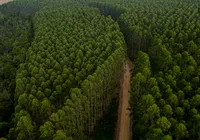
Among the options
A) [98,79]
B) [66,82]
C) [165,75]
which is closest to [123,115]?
[98,79]

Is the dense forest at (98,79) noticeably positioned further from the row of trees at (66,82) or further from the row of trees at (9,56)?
the row of trees at (9,56)


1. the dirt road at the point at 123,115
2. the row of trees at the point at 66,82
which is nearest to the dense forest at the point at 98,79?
the row of trees at the point at 66,82

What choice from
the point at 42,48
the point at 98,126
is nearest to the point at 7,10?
the point at 42,48

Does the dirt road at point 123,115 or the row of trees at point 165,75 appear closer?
the row of trees at point 165,75

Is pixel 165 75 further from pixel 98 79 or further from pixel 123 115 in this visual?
pixel 98 79

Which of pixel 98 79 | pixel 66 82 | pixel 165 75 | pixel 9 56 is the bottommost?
pixel 9 56

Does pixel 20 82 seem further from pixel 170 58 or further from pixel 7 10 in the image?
pixel 7 10

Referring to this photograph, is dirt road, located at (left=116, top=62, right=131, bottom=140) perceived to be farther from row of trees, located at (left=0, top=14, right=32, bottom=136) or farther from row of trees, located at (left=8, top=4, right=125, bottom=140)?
row of trees, located at (left=0, top=14, right=32, bottom=136)

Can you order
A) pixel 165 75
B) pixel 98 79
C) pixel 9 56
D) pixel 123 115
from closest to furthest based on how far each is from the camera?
pixel 98 79
pixel 165 75
pixel 123 115
pixel 9 56
